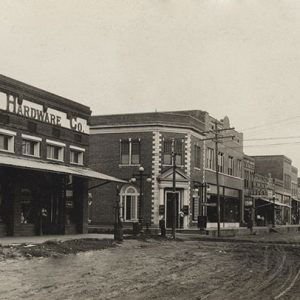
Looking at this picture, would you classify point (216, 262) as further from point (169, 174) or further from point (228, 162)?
point (228, 162)

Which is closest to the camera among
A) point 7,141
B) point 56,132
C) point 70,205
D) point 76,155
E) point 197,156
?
point 7,141

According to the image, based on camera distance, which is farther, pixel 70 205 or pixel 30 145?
pixel 70 205

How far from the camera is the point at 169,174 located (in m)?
44.3

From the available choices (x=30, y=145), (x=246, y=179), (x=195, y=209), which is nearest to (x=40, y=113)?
(x=30, y=145)

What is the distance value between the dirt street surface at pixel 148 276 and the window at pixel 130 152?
78.6 feet

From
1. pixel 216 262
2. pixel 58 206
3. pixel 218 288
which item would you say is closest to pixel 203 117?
pixel 58 206

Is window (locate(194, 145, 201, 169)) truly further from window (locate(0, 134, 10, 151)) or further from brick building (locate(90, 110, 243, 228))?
window (locate(0, 134, 10, 151))

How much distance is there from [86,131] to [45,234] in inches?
264

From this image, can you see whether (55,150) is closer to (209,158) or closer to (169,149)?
(169,149)

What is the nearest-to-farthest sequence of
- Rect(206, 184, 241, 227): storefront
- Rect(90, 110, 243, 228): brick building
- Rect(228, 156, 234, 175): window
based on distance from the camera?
Rect(90, 110, 243, 228): brick building < Rect(206, 184, 241, 227): storefront < Rect(228, 156, 234, 175): window

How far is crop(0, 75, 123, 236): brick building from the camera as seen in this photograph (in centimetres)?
2738

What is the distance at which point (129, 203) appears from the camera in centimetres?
4531

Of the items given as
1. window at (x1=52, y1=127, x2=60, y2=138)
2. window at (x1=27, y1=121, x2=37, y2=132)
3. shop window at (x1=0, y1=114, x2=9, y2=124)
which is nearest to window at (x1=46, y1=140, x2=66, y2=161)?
window at (x1=52, y1=127, x2=60, y2=138)

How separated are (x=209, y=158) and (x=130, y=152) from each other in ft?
28.1
